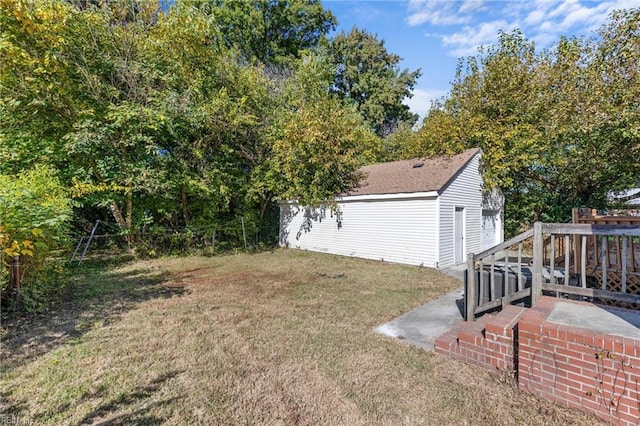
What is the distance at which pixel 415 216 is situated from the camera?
9.29 m

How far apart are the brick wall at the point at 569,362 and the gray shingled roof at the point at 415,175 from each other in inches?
244

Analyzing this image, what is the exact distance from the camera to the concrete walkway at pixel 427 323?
394 cm

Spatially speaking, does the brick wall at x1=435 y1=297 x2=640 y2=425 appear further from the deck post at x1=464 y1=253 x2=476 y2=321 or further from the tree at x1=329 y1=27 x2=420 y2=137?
the tree at x1=329 y1=27 x2=420 y2=137

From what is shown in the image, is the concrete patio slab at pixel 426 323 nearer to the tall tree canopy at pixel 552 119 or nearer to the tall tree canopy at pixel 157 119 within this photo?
the tall tree canopy at pixel 157 119

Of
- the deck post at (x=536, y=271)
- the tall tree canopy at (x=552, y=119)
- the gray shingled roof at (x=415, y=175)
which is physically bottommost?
the deck post at (x=536, y=271)

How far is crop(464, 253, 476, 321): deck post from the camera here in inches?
156

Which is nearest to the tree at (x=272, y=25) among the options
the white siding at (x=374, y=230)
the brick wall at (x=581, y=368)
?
the white siding at (x=374, y=230)

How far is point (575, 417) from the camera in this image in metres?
2.42

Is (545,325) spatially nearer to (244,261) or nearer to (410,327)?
(410,327)

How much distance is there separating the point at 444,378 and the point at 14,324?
18.9ft

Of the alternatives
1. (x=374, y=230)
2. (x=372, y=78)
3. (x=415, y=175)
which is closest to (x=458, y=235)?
(x=415, y=175)

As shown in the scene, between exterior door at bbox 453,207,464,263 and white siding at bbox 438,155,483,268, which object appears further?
exterior door at bbox 453,207,464,263

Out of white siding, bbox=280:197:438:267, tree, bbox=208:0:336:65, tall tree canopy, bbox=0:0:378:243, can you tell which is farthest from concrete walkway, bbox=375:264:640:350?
tree, bbox=208:0:336:65

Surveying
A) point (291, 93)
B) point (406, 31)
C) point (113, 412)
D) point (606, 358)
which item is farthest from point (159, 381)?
point (291, 93)
